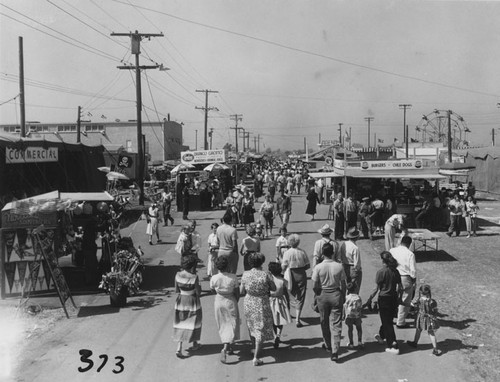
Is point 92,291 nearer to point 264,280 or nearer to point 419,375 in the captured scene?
point 264,280

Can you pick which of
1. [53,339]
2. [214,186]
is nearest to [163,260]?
[53,339]

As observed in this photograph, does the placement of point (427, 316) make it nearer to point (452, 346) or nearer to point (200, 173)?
point (452, 346)

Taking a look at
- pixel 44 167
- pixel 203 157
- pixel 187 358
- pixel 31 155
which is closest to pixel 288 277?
pixel 187 358

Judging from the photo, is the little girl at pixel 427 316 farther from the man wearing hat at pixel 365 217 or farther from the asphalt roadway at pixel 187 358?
the man wearing hat at pixel 365 217

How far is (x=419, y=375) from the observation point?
264 inches

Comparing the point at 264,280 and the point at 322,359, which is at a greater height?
the point at 264,280

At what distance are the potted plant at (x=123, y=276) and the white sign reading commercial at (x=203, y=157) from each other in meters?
22.3

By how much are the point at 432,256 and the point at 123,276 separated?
9.16m

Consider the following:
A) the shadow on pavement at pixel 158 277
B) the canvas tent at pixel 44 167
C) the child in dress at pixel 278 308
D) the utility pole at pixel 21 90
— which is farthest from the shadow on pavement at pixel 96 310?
the utility pole at pixel 21 90

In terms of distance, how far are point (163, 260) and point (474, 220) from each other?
11.4 metres

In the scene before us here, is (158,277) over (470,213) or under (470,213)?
under

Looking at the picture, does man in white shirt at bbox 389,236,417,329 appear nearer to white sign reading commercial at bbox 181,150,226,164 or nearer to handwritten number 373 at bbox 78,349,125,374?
handwritten number 373 at bbox 78,349,125,374

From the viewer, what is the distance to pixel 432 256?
49.3 feet

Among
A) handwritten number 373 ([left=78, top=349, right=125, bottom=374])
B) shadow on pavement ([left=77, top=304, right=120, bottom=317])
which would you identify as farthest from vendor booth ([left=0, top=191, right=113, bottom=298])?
handwritten number 373 ([left=78, top=349, right=125, bottom=374])
